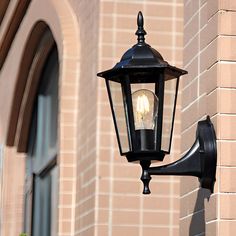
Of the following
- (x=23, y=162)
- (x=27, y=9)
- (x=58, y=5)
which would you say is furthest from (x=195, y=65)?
(x=23, y=162)

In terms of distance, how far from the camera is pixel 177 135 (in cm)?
664

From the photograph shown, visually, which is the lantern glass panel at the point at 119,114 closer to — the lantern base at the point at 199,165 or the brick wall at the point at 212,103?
the lantern base at the point at 199,165

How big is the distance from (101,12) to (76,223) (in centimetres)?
163

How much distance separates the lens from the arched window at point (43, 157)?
944 cm

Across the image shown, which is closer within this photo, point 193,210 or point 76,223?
point 193,210

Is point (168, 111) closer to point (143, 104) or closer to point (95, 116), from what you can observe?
point (143, 104)

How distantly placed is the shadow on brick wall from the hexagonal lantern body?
400mm

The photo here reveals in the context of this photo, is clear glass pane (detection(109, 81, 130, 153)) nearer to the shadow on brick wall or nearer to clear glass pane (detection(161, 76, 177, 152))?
clear glass pane (detection(161, 76, 177, 152))

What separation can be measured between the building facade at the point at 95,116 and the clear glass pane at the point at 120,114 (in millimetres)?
435

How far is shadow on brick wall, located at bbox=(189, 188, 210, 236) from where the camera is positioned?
4.58 m

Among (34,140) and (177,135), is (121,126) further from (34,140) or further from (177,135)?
(34,140)

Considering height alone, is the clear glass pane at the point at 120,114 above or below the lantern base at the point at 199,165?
above

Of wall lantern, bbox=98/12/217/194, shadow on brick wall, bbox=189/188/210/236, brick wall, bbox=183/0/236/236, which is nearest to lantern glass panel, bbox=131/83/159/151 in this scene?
wall lantern, bbox=98/12/217/194

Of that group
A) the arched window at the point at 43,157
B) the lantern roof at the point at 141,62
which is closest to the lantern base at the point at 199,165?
the lantern roof at the point at 141,62
